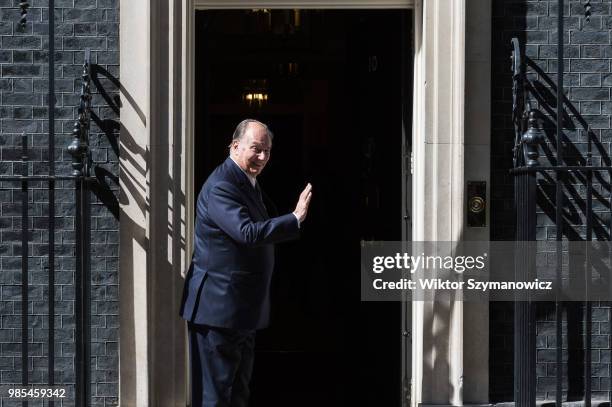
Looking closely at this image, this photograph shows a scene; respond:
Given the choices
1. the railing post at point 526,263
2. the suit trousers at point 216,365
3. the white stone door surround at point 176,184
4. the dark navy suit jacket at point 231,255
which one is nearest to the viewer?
the dark navy suit jacket at point 231,255

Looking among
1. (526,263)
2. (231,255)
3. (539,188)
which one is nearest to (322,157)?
(539,188)

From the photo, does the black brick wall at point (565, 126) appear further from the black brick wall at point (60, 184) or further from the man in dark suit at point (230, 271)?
the black brick wall at point (60, 184)

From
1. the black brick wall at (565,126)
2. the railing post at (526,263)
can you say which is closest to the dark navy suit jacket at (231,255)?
the railing post at (526,263)

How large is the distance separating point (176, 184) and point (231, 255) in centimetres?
91

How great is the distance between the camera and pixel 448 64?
19.0 feet

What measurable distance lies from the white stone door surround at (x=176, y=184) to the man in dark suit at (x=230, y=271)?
0.65 m

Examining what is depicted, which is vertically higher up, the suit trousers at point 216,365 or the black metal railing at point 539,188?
the black metal railing at point 539,188

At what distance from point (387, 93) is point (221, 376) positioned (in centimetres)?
265

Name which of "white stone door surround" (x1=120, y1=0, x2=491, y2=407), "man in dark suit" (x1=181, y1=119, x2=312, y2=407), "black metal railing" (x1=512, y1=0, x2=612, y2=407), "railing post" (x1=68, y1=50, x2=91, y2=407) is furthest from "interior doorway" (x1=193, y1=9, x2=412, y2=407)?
"railing post" (x1=68, y1=50, x2=91, y2=407)

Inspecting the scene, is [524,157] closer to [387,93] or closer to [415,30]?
[415,30]

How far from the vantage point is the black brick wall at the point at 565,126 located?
587cm

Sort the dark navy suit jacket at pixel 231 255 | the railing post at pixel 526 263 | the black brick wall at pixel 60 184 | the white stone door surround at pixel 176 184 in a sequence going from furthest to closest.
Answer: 1. the black brick wall at pixel 60 184
2. the white stone door surround at pixel 176 184
3. the railing post at pixel 526 263
4. the dark navy suit jacket at pixel 231 255

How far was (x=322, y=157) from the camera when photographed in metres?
11.8

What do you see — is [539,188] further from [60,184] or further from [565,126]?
[60,184]
